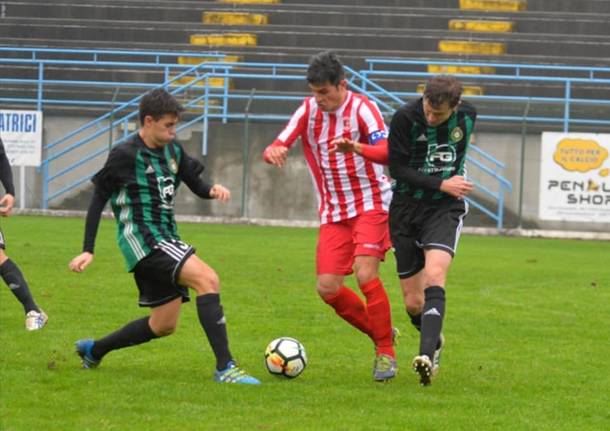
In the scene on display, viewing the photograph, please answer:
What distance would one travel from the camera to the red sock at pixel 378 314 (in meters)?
7.66

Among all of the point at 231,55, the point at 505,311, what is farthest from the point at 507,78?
the point at 505,311

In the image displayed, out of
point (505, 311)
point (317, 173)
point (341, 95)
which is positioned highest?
point (341, 95)

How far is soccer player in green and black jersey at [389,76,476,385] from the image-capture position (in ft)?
23.6

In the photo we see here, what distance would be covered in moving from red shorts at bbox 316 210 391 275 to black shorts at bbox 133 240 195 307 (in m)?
1.03

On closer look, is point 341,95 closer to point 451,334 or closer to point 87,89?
point 451,334

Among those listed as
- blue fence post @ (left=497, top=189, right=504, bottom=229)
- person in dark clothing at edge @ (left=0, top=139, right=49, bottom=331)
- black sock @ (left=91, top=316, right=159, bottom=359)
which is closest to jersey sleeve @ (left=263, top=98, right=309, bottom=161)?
black sock @ (left=91, top=316, right=159, bottom=359)

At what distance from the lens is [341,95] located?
25.3ft

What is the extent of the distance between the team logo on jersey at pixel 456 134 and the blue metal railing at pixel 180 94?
16.3 m

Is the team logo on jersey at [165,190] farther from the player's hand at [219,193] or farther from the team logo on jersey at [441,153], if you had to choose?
the team logo on jersey at [441,153]

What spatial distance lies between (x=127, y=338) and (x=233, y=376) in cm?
80

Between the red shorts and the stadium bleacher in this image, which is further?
the stadium bleacher

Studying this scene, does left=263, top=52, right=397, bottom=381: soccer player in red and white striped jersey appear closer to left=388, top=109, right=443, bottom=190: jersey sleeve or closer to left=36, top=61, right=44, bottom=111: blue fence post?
left=388, top=109, right=443, bottom=190: jersey sleeve

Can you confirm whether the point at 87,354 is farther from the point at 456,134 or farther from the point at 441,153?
the point at 456,134

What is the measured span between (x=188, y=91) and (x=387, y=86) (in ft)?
13.8
